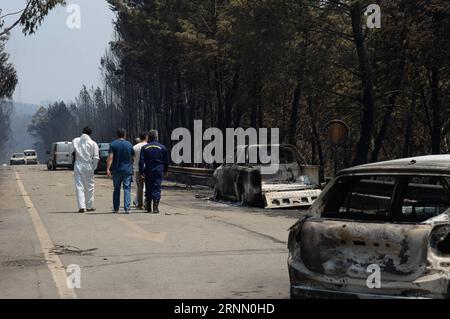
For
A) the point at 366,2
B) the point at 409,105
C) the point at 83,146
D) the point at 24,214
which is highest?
the point at 366,2

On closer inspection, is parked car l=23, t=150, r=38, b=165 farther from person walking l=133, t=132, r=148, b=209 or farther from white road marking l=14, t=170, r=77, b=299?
white road marking l=14, t=170, r=77, b=299

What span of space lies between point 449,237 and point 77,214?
35.6ft

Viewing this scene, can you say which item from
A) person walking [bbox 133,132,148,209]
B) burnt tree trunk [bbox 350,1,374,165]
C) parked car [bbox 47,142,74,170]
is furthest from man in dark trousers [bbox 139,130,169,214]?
parked car [bbox 47,142,74,170]

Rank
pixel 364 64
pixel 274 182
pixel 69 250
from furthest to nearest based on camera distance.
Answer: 1. pixel 364 64
2. pixel 274 182
3. pixel 69 250

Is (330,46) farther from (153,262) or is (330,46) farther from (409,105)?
(153,262)

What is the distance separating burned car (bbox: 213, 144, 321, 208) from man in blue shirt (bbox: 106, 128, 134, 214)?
130 inches

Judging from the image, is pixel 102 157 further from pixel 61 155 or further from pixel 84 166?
pixel 84 166

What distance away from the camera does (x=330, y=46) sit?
87.6ft

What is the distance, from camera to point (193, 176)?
28.4 meters

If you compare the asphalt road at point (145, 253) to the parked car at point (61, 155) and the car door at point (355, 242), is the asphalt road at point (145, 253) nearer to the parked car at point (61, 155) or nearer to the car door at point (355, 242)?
the car door at point (355, 242)

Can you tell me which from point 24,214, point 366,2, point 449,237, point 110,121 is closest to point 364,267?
point 449,237

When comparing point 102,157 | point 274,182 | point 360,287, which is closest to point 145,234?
point 274,182

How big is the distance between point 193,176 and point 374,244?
924 inches
